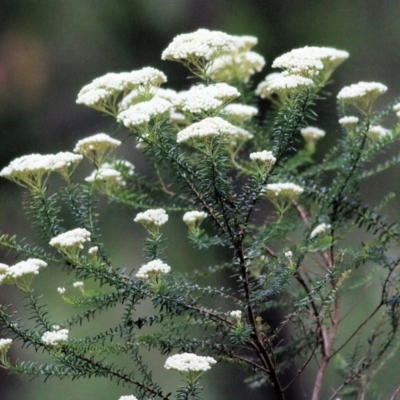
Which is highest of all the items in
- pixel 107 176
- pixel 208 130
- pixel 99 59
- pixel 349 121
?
pixel 99 59

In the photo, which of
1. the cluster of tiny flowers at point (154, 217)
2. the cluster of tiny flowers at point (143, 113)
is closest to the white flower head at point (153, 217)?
the cluster of tiny flowers at point (154, 217)

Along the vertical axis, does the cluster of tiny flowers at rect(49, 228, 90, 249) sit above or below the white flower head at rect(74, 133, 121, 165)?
below

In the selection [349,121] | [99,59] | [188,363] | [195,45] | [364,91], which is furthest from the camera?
[99,59]

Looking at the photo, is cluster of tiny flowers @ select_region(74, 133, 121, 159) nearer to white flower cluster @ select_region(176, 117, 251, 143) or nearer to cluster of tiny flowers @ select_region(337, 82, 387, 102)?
white flower cluster @ select_region(176, 117, 251, 143)

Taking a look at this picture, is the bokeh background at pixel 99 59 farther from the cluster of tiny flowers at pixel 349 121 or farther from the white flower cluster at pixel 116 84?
the white flower cluster at pixel 116 84

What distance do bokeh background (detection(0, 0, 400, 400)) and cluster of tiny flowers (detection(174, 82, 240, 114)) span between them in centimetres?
74

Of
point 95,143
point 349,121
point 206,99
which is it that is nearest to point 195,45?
point 206,99

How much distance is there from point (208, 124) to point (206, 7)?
0.94 m

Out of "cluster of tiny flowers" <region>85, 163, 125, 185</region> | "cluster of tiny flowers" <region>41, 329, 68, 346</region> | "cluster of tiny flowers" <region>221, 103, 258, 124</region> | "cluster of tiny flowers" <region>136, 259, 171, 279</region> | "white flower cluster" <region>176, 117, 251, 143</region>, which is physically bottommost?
"cluster of tiny flowers" <region>41, 329, 68, 346</region>

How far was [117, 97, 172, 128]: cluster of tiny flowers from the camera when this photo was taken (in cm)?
75

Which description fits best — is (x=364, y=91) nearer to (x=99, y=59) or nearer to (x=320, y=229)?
(x=320, y=229)

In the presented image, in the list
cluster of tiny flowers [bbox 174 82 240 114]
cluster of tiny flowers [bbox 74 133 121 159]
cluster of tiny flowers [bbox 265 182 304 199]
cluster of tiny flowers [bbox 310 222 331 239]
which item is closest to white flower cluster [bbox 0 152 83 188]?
cluster of tiny flowers [bbox 74 133 121 159]

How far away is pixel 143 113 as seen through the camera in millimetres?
759

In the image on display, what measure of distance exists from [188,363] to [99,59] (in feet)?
3.29
